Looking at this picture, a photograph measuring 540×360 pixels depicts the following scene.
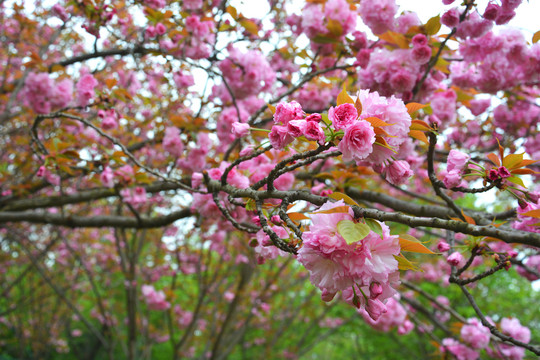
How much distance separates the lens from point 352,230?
Result: 0.73m

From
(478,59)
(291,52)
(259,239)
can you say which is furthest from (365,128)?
(291,52)

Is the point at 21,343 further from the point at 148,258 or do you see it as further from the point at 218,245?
the point at 218,245

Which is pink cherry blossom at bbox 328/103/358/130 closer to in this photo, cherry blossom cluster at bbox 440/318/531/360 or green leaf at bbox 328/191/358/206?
green leaf at bbox 328/191/358/206

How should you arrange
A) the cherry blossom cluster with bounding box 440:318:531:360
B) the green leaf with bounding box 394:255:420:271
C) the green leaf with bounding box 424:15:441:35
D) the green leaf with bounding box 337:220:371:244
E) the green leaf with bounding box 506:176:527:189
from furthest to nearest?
the cherry blossom cluster with bounding box 440:318:531:360 → the green leaf with bounding box 424:15:441:35 → the green leaf with bounding box 506:176:527:189 → the green leaf with bounding box 394:255:420:271 → the green leaf with bounding box 337:220:371:244

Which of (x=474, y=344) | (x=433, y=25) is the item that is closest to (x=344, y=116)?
(x=433, y=25)

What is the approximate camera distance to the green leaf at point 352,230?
0.70 meters

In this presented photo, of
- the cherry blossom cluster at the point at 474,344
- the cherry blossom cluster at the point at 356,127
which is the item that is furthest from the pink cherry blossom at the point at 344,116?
the cherry blossom cluster at the point at 474,344

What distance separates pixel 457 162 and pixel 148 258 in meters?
6.45

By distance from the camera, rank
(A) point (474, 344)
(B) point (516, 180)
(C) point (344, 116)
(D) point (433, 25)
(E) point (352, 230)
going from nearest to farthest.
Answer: (E) point (352, 230)
(C) point (344, 116)
(B) point (516, 180)
(D) point (433, 25)
(A) point (474, 344)

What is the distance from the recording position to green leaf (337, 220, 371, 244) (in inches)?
27.6

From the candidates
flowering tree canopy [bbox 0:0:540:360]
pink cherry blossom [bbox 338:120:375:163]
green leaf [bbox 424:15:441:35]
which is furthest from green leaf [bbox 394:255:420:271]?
green leaf [bbox 424:15:441:35]

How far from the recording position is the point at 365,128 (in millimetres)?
782

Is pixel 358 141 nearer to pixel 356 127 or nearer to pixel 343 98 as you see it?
pixel 356 127

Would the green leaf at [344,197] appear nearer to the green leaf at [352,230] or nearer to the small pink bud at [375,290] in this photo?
the green leaf at [352,230]
